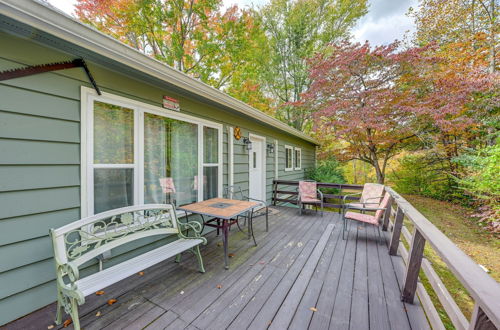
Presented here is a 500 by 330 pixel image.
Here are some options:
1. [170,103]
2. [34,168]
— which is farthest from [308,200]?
[34,168]

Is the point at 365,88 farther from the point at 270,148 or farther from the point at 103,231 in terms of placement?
the point at 103,231

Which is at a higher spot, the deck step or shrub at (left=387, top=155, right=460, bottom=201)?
shrub at (left=387, top=155, right=460, bottom=201)

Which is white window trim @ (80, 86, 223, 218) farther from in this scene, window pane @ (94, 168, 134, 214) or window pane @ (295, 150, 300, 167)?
window pane @ (295, 150, 300, 167)

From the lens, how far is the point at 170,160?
9.14 feet

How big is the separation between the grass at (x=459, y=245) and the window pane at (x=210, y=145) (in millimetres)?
3533

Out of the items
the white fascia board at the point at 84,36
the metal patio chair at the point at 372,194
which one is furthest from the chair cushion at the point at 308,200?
the white fascia board at the point at 84,36

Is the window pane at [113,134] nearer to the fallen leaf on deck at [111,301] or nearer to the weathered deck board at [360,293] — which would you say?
the fallen leaf on deck at [111,301]

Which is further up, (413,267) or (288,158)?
(288,158)

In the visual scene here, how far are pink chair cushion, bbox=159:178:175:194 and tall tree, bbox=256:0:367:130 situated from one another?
298 inches

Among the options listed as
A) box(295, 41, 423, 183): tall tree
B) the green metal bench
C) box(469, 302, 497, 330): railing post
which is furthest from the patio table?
box(295, 41, 423, 183): tall tree

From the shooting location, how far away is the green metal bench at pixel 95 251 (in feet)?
4.67

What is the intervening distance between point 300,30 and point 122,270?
11383 mm

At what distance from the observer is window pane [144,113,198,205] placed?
2.52 metres

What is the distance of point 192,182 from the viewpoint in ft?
10.4
